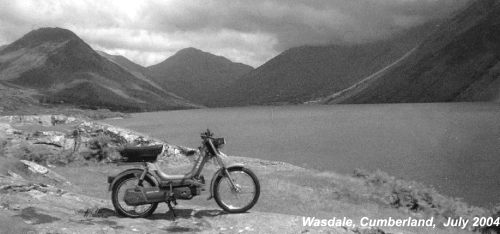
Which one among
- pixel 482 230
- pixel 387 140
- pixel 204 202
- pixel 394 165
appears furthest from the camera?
pixel 387 140

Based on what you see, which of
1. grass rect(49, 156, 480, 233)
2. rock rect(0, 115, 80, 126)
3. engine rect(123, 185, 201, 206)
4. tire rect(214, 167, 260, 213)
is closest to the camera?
engine rect(123, 185, 201, 206)

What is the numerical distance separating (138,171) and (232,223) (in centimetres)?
293

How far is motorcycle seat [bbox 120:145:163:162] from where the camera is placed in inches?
461

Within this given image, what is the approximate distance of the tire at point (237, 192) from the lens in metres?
12.3

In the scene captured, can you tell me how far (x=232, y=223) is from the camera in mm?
11352

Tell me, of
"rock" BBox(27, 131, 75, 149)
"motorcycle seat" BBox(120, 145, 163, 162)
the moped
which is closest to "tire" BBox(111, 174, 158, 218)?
the moped

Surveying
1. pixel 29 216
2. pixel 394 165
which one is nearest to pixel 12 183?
pixel 29 216

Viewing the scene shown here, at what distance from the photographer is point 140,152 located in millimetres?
11750

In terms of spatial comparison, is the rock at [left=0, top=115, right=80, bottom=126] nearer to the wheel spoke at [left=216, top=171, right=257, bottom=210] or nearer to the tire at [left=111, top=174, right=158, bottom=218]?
the tire at [left=111, top=174, right=158, bottom=218]

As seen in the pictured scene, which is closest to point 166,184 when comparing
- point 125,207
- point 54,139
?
point 125,207

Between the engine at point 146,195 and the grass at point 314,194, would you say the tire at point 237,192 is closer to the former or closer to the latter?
the engine at point 146,195

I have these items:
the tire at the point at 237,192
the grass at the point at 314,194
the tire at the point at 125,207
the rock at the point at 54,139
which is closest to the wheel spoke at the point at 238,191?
the tire at the point at 237,192

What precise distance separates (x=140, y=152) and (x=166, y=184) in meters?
1.09

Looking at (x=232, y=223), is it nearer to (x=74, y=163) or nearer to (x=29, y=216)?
(x=29, y=216)
